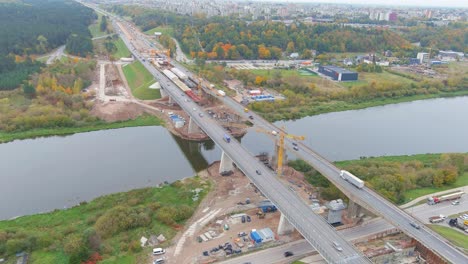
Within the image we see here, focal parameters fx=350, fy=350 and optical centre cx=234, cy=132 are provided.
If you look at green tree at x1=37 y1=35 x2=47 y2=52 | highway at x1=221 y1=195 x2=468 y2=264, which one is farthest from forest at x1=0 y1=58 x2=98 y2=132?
highway at x1=221 y1=195 x2=468 y2=264

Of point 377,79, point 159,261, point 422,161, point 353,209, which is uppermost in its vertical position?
point 377,79

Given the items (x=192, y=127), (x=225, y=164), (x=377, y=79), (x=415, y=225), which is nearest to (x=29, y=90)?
(x=192, y=127)

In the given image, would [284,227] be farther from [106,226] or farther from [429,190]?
[429,190]

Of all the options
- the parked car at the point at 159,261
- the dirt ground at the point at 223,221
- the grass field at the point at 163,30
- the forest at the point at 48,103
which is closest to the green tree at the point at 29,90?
the forest at the point at 48,103

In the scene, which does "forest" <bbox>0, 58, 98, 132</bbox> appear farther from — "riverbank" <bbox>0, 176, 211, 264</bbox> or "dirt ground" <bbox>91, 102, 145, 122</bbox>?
"riverbank" <bbox>0, 176, 211, 264</bbox>

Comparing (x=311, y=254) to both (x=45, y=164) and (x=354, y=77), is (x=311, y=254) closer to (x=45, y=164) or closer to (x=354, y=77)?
(x=45, y=164)

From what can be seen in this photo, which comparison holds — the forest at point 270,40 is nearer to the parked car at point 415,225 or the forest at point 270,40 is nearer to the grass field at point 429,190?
the grass field at point 429,190

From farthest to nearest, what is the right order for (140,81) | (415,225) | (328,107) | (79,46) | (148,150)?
(79,46), (140,81), (328,107), (148,150), (415,225)
